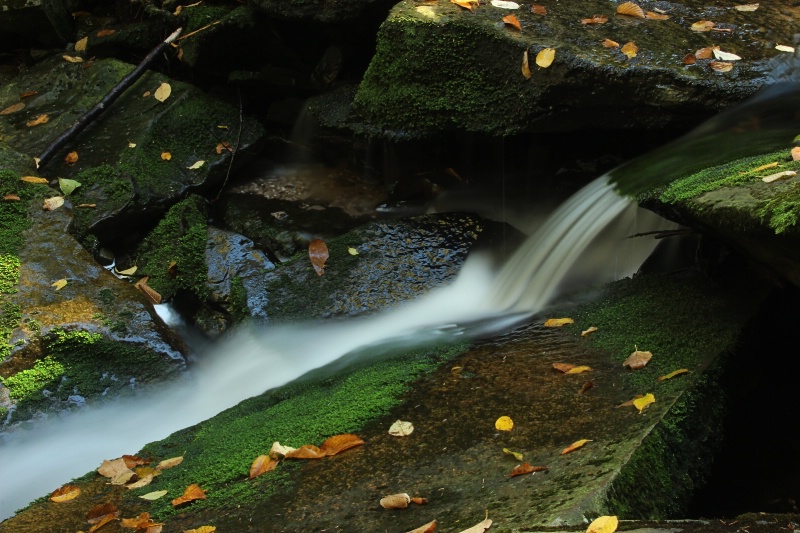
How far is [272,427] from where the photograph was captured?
10.5 ft

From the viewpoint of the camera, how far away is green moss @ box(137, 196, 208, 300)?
5.33 metres

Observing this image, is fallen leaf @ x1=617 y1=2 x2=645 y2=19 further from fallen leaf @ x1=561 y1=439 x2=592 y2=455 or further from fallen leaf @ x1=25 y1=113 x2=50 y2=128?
fallen leaf @ x1=25 y1=113 x2=50 y2=128

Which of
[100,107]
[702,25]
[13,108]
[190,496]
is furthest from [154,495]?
[13,108]

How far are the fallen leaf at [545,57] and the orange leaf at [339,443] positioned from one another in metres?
2.65

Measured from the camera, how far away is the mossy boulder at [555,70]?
168 inches

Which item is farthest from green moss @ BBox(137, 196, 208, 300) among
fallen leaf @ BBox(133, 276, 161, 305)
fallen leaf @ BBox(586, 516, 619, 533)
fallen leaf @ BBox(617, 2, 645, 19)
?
fallen leaf @ BBox(586, 516, 619, 533)

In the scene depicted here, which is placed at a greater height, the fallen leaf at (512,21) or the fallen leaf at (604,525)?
the fallen leaf at (512,21)

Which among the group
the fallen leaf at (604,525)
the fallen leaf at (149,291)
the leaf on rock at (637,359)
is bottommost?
the fallen leaf at (604,525)

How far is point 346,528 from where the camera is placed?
7.45 feet

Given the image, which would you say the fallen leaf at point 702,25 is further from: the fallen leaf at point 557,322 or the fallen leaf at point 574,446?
the fallen leaf at point 574,446

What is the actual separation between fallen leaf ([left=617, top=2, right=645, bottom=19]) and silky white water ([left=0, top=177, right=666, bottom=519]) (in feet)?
3.91

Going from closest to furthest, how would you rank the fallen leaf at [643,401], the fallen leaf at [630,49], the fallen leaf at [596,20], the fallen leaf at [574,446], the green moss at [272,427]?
the fallen leaf at [574,446] < the fallen leaf at [643,401] < the green moss at [272,427] < the fallen leaf at [630,49] < the fallen leaf at [596,20]

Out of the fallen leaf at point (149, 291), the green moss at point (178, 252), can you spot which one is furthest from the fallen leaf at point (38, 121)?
the fallen leaf at point (149, 291)

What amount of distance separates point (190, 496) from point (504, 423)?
1231 millimetres
